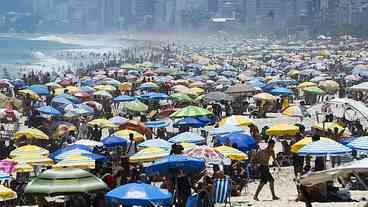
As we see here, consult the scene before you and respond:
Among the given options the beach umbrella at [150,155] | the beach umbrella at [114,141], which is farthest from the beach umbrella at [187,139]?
the beach umbrella at [150,155]

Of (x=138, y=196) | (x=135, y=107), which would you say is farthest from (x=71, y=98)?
(x=138, y=196)

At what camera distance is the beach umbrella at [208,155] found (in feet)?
39.1

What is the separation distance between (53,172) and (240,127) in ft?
26.0

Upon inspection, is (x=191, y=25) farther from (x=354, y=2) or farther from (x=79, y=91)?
(x=79, y=91)

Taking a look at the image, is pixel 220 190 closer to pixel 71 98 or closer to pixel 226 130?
pixel 226 130

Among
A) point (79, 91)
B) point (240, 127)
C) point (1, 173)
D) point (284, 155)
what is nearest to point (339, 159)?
point (284, 155)

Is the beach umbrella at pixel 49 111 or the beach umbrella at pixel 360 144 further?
the beach umbrella at pixel 49 111

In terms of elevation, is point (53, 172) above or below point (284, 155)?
above

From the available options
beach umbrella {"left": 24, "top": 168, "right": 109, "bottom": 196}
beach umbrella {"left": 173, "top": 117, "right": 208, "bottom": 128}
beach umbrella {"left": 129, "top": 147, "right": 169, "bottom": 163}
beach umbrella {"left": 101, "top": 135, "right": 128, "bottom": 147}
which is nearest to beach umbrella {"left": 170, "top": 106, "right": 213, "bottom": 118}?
beach umbrella {"left": 173, "top": 117, "right": 208, "bottom": 128}

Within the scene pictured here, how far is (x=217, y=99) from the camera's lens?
78.7ft

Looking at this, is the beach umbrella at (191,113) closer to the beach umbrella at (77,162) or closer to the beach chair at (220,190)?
the beach umbrella at (77,162)

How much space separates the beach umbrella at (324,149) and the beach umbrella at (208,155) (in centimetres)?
139

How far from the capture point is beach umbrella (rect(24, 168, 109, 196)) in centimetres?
920

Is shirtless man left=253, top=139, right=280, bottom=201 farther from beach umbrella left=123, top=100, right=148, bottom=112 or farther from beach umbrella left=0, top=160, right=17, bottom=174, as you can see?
beach umbrella left=123, top=100, right=148, bottom=112
